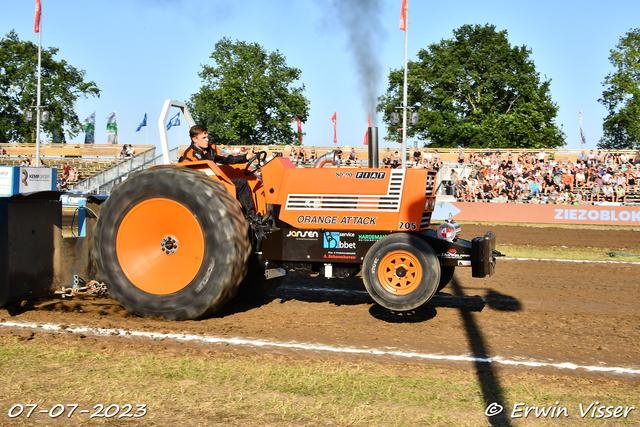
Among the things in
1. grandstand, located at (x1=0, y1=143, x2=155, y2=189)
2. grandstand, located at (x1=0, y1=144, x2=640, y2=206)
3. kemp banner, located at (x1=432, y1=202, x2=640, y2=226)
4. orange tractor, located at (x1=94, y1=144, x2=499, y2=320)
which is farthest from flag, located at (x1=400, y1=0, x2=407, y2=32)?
orange tractor, located at (x1=94, y1=144, x2=499, y2=320)

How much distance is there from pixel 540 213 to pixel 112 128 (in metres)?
33.0

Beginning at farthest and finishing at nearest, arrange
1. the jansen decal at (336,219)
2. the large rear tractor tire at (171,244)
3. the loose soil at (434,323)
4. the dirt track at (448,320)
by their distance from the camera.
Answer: the jansen decal at (336,219) → the large rear tractor tire at (171,244) → the dirt track at (448,320) → the loose soil at (434,323)

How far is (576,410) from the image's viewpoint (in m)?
3.79

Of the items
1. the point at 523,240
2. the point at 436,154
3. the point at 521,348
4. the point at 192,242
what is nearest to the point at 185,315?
the point at 192,242

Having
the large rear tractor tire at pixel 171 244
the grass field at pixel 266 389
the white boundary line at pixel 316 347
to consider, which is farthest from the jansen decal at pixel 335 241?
the grass field at pixel 266 389

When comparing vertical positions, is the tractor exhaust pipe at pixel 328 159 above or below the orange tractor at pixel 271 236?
above

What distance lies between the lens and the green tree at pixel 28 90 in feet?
178

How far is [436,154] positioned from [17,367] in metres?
26.3

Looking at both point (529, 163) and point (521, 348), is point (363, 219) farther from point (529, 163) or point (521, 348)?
point (529, 163)

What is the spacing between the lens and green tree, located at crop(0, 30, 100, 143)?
54312 mm

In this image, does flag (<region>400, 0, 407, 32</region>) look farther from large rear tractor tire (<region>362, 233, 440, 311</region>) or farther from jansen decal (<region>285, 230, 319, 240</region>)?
large rear tractor tire (<region>362, 233, 440, 311</region>)

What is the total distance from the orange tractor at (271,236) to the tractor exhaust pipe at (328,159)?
0.11 metres

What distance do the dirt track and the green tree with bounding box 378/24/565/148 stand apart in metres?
37.5

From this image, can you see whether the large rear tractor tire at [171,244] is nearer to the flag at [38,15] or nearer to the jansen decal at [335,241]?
the jansen decal at [335,241]
